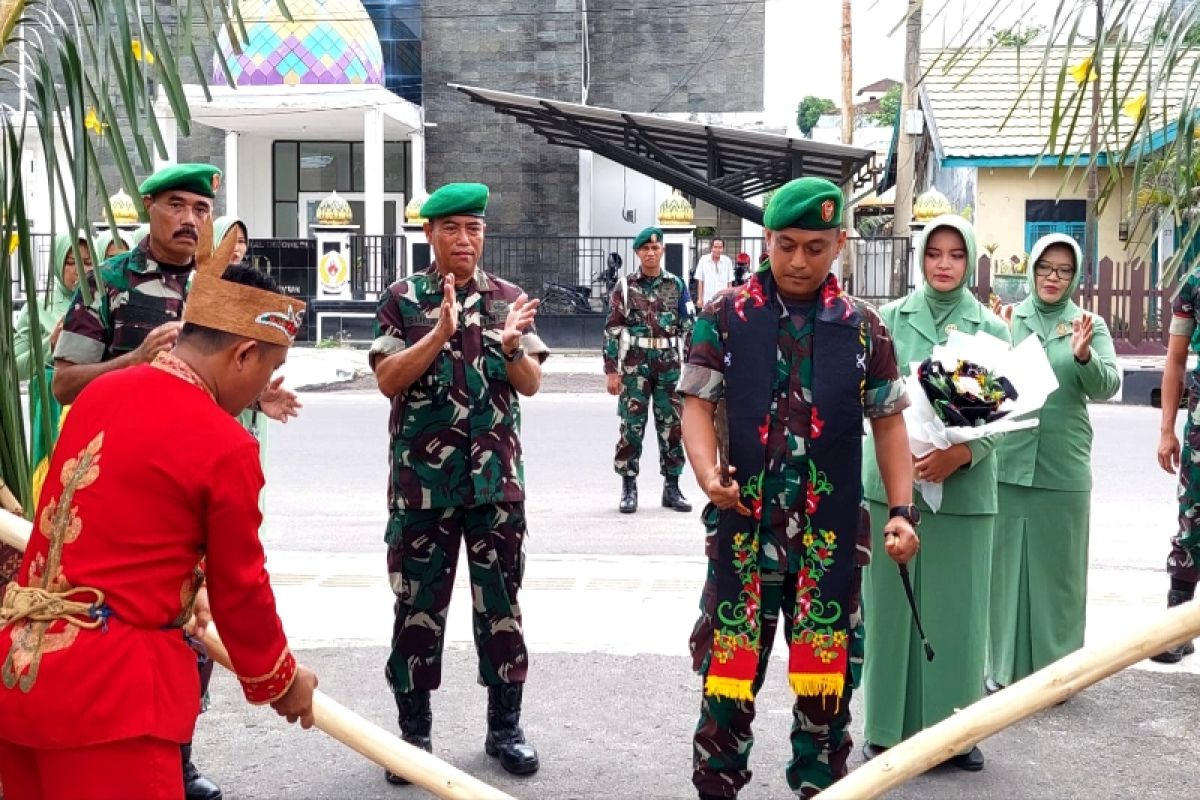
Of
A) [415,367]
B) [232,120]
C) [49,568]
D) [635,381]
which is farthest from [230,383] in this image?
[232,120]

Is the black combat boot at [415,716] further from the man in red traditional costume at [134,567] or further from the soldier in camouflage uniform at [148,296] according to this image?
the man in red traditional costume at [134,567]

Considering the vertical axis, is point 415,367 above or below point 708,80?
below

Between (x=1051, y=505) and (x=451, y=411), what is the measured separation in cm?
264

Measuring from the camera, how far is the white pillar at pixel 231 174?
90.7ft

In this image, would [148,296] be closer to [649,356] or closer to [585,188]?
[649,356]

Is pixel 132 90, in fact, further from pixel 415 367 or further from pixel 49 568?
pixel 415 367

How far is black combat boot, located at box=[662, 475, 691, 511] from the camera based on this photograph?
1038 cm

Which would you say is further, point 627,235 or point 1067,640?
point 627,235

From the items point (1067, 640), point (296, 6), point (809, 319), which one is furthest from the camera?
point (296, 6)

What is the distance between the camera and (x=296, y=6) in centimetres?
2505

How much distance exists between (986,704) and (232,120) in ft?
83.5

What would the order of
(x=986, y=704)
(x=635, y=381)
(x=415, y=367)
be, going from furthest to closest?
(x=635, y=381) → (x=415, y=367) → (x=986, y=704)

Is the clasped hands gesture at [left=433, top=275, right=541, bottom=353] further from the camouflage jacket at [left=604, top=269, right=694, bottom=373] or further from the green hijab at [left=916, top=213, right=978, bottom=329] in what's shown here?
the camouflage jacket at [left=604, top=269, right=694, bottom=373]

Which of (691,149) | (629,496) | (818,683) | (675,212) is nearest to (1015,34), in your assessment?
(818,683)
